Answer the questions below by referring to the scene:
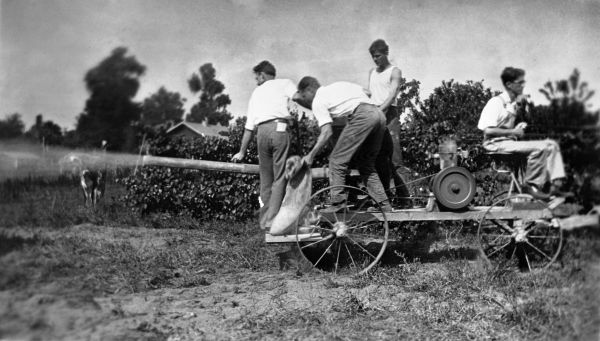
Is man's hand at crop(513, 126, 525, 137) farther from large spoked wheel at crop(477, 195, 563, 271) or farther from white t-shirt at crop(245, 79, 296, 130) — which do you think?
white t-shirt at crop(245, 79, 296, 130)

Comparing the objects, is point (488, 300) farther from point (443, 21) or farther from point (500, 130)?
point (443, 21)

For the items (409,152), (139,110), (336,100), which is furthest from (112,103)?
(409,152)

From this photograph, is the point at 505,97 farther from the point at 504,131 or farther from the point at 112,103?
the point at 112,103

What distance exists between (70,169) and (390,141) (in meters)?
3.08

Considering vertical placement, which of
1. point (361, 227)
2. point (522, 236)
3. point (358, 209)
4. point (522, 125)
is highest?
point (522, 125)

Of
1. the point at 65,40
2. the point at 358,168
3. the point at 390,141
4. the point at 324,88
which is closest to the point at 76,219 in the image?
the point at 65,40

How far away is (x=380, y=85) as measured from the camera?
5.25 m

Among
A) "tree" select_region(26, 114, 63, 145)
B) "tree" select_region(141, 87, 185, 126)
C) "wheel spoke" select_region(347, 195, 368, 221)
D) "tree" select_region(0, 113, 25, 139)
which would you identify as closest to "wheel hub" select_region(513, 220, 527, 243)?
"wheel spoke" select_region(347, 195, 368, 221)

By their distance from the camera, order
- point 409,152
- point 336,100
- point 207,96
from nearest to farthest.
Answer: point 207,96 < point 336,100 < point 409,152

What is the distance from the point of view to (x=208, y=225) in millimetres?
6113

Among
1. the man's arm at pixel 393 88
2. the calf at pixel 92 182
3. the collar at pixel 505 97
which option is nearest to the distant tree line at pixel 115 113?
the calf at pixel 92 182

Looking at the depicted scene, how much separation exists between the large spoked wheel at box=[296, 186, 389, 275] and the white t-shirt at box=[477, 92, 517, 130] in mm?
1271

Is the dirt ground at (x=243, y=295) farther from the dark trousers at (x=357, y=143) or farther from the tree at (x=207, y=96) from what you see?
the tree at (x=207, y=96)

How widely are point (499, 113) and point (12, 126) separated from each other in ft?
12.7
